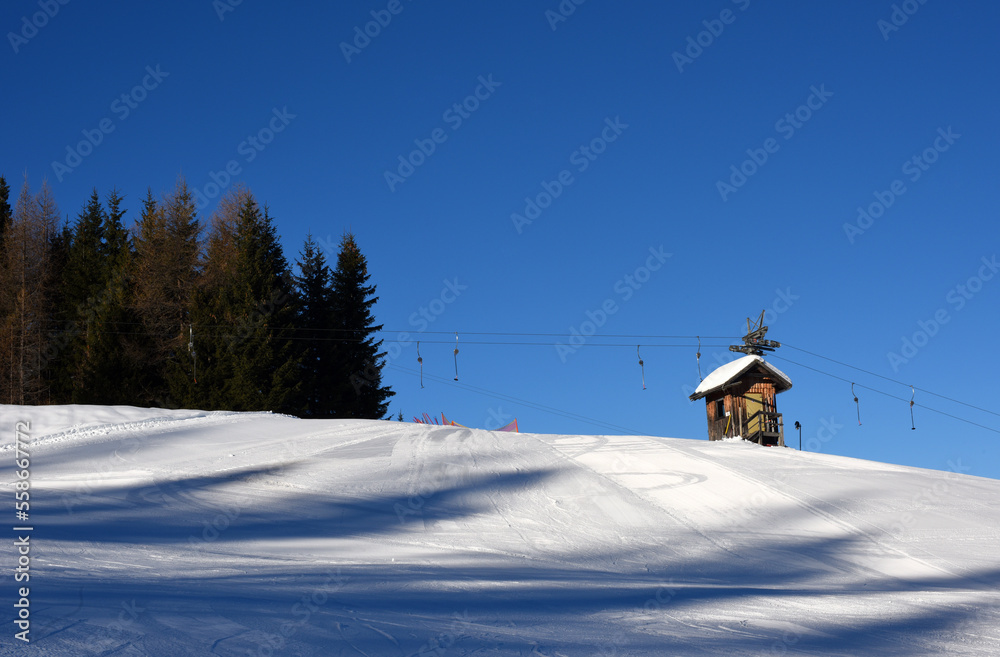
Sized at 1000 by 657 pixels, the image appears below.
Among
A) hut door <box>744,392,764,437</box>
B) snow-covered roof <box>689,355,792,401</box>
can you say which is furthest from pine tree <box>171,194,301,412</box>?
hut door <box>744,392,764,437</box>

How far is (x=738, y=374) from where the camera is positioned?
2862 cm

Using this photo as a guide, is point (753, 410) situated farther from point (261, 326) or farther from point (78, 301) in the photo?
point (78, 301)

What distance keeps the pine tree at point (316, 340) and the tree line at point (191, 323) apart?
62 mm

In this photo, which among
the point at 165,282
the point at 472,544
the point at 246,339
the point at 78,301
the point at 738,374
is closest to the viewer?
the point at 472,544

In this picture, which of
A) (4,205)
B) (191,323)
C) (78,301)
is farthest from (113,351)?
(4,205)

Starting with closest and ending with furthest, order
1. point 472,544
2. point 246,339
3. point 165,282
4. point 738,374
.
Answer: point 472,544, point 738,374, point 246,339, point 165,282

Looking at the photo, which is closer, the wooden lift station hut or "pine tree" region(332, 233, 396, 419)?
the wooden lift station hut

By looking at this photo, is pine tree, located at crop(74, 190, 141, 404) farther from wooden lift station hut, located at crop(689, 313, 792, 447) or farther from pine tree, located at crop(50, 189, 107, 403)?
wooden lift station hut, located at crop(689, 313, 792, 447)

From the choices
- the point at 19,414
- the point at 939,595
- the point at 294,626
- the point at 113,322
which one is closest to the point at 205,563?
the point at 294,626

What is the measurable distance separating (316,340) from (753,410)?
21183 mm

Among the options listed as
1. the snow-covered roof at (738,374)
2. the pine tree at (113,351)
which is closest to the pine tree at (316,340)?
the pine tree at (113,351)

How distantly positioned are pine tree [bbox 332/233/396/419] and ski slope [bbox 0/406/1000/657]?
1407 cm

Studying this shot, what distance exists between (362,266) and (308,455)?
2437 centimetres

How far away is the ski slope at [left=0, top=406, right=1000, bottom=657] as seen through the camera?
22.0ft
